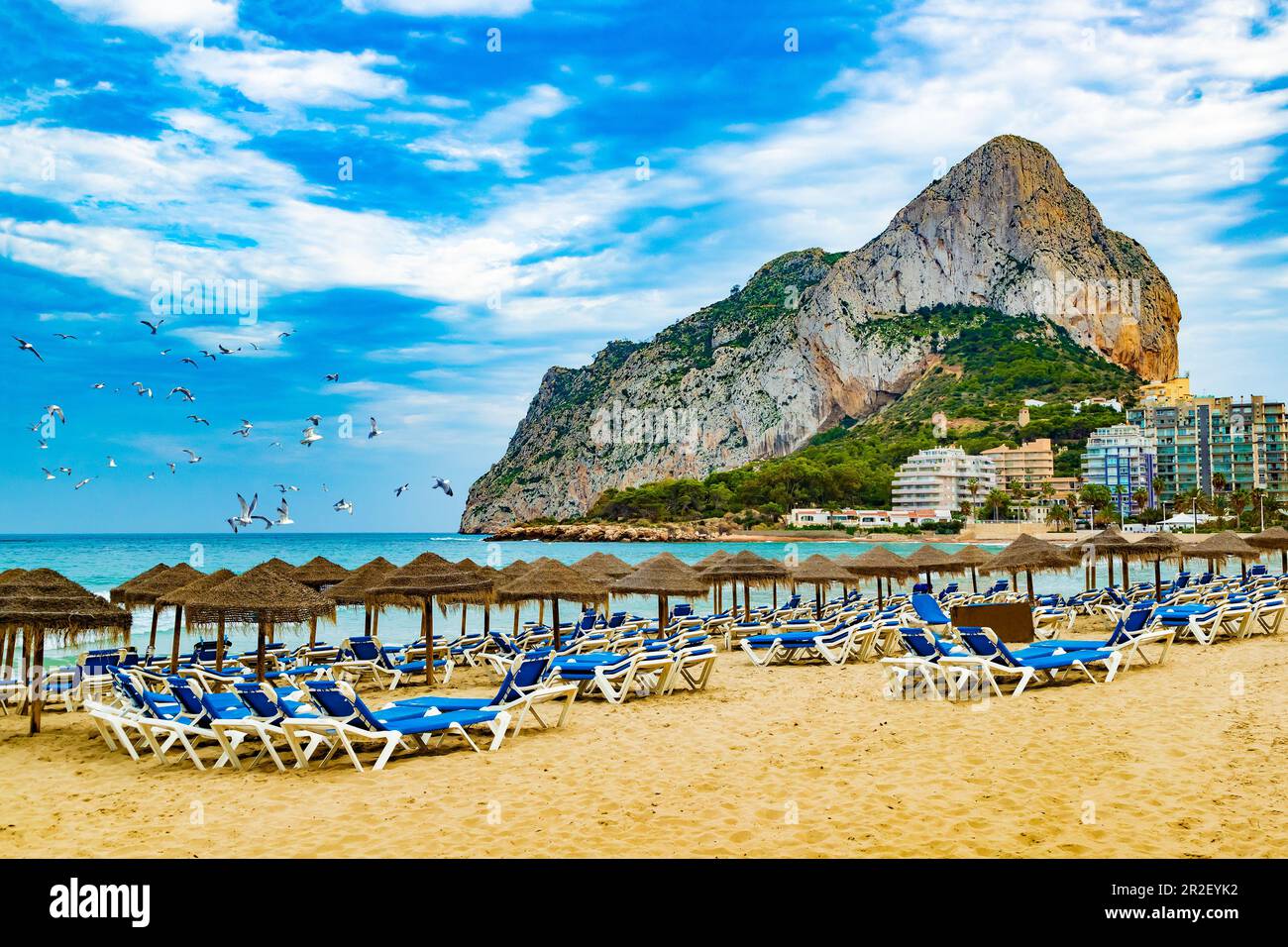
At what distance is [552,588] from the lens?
13.5 m

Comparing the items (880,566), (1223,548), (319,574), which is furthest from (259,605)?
(1223,548)

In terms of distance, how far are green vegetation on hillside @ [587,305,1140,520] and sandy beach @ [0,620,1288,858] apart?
292 feet

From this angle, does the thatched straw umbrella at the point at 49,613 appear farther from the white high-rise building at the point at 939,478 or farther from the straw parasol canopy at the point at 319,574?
the white high-rise building at the point at 939,478

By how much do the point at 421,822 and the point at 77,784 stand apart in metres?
3.28

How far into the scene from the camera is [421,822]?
5383 mm

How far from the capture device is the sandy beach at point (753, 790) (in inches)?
193

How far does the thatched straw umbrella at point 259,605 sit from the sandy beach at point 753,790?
62.9 inches

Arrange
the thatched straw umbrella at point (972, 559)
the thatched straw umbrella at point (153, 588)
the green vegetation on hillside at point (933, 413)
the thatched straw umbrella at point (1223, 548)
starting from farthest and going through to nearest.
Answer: the green vegetation on hillside at point (933, 413), the thatched straw umbrella at point (1223, 548), the thatched straw umbrella at point (972, 559), the thatched straw umbrella at point (153, 588)

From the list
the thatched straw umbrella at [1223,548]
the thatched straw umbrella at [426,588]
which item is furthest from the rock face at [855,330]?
the thatched straw umbrella at [426,588]

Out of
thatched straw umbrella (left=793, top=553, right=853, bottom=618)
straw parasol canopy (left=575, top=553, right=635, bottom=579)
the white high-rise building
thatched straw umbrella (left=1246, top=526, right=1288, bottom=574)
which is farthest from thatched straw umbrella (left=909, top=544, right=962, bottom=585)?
the white high-rise building

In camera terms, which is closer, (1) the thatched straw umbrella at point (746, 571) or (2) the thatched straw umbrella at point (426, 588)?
(2) the thatched straw umbrella at point (426, 588)

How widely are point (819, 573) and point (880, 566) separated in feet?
6.80
